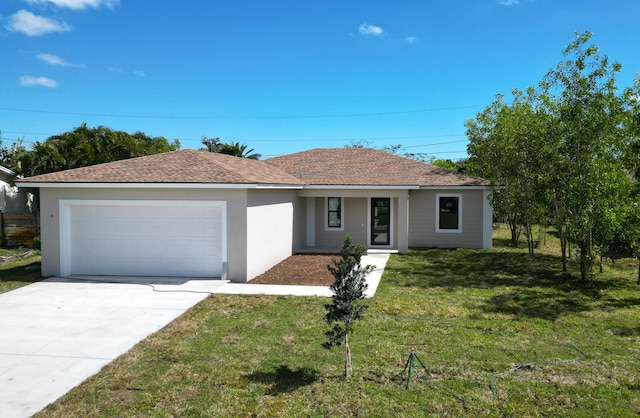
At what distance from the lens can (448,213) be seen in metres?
19.7

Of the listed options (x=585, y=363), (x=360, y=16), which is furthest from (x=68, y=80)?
(x=585, y=363)

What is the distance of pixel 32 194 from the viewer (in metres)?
21.5

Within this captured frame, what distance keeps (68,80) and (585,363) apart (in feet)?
102

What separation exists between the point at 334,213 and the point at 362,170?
2.58 m

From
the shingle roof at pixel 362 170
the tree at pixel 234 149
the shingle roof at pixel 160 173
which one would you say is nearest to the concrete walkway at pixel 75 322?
the shingle roof at pixel 160 173

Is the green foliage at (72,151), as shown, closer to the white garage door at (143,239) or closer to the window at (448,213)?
the white garage door at (143,239)

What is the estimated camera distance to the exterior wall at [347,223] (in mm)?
18859

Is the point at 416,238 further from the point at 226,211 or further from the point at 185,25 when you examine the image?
the point at 185,25

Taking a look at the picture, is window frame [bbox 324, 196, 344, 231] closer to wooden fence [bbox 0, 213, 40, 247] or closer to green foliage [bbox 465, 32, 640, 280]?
green foliage [bbox 465, 32, 640, 280]

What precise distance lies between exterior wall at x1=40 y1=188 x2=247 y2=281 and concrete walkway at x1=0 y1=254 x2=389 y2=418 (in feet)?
2.74

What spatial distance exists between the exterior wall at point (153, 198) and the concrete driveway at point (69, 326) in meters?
0.76

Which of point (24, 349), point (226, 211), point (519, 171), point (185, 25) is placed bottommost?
point (24, 349)

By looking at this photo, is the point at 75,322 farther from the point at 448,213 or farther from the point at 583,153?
the point at 448,213

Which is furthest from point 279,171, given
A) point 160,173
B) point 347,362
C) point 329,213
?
point 347,362
